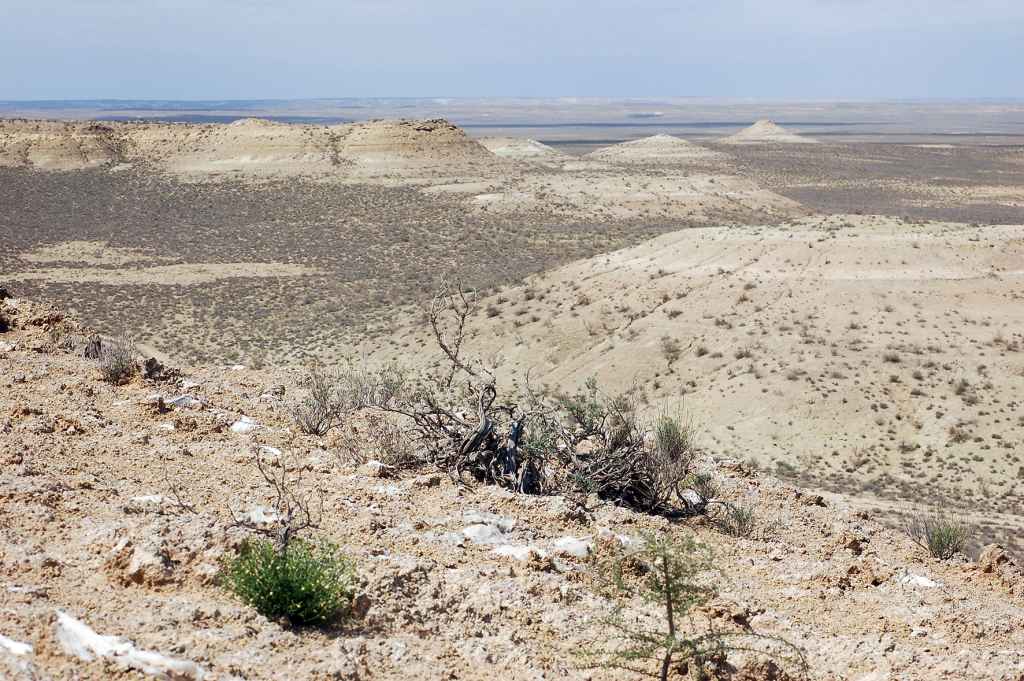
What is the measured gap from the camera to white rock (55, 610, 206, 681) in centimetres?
363

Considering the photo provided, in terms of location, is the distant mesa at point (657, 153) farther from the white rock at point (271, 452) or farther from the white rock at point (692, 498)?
the white rock at point (271, 452)

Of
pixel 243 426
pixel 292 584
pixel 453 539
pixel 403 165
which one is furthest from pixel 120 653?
pixel 403 165

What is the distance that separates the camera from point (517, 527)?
652 centimetres

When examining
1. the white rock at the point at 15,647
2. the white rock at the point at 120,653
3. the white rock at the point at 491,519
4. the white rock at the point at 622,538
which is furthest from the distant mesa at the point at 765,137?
the white rock at the point at 15,647

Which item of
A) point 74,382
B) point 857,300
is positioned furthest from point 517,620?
point 857,300

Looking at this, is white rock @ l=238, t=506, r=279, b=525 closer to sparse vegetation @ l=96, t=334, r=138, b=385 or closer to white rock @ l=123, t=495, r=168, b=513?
white rock @ l=123, t=495, r=168, b=513

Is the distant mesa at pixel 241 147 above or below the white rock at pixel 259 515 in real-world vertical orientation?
above

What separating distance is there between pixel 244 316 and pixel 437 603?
23.7 m

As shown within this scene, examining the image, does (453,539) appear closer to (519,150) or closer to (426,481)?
(426,481)

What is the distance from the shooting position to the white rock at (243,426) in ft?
26.1

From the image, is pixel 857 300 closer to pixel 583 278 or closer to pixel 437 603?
pixel 583 278

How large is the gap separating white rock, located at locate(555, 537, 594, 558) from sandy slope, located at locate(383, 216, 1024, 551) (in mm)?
8402

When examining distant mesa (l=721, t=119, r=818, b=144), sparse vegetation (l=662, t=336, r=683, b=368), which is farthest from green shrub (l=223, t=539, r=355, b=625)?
distant mesa (l=721, t=119, r=818, b=144)

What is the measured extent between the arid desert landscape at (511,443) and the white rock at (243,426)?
0.39ft
